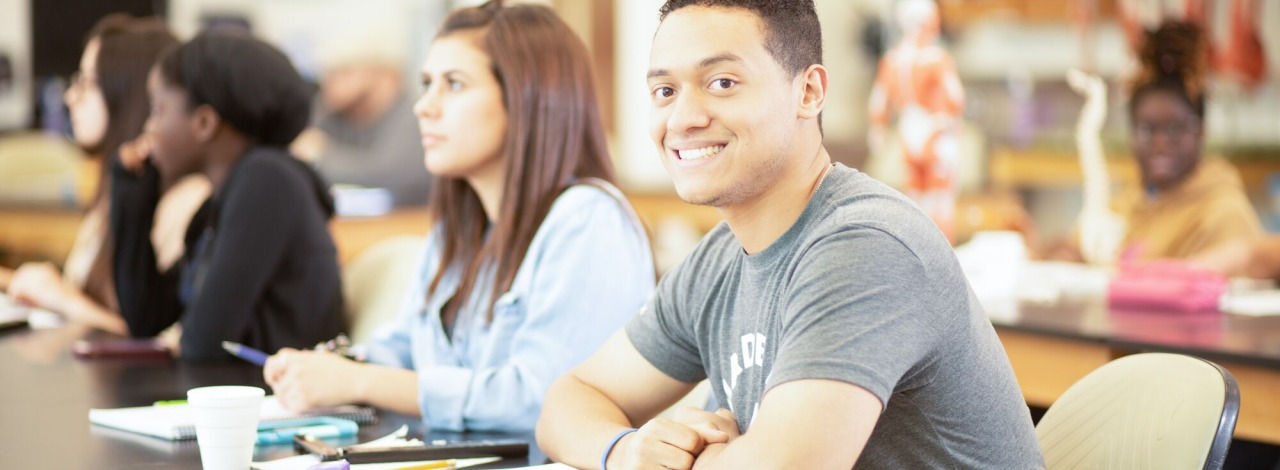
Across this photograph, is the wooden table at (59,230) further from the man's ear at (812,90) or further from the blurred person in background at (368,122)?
the man's ear at (812,90)

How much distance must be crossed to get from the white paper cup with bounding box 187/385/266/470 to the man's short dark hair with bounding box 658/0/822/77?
60 centimetres

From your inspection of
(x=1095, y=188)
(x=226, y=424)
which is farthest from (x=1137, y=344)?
(x=226, y=424)

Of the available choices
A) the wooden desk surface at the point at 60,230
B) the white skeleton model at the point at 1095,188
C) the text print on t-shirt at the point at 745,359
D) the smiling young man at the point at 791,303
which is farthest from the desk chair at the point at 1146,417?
the wooden desk surface at the point at 60,230

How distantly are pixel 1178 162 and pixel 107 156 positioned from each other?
8.94 feet

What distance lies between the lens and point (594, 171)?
200 cm

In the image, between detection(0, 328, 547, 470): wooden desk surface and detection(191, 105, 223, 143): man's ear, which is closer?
detection(0, 328, 547, 470): wooden desk surface

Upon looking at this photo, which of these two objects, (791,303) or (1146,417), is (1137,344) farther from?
(791,303)

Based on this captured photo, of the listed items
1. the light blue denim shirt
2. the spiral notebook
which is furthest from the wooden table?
the spiral notebook

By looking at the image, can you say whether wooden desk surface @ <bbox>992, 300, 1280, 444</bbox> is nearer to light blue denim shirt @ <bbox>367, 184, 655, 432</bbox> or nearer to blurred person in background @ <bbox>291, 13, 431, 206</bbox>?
light blue denim shirt @ <bbox>367, 184, 655, 432</bbox>

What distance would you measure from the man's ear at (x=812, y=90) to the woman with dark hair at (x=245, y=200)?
122cm

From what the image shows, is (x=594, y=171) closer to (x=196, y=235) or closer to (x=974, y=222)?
(x=196, y=235)

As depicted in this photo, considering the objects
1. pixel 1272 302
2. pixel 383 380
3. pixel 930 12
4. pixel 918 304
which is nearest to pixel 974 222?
pixel 930 12

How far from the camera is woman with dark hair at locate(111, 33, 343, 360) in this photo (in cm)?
219

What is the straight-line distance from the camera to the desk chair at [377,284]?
2396 millimetres
